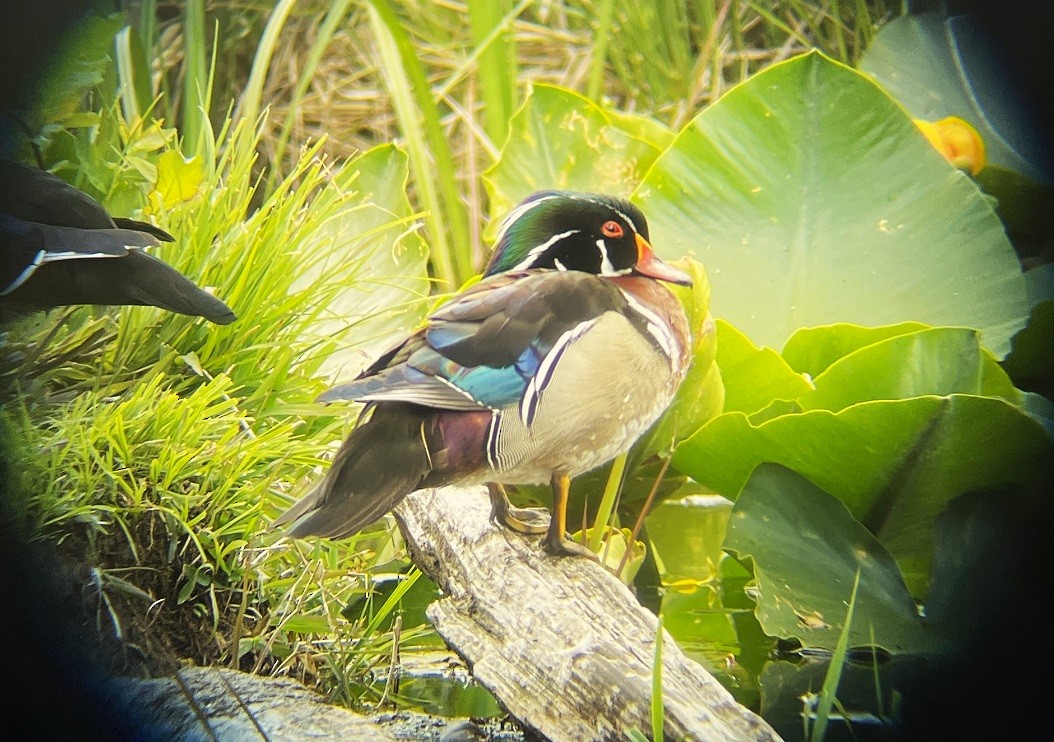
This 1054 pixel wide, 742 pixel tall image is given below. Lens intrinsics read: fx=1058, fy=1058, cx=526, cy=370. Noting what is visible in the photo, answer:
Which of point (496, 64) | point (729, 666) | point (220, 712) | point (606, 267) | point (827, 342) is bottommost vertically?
point (729, 666)

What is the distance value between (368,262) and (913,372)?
56 centimetres

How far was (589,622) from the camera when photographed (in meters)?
0.73

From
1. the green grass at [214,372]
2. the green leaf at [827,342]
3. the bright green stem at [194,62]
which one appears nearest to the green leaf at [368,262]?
the green grass at [214,372]

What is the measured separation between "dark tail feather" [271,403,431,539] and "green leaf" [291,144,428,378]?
0.32 meters

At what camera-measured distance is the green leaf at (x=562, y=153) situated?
1.18 meters

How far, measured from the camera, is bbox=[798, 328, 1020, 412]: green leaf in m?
0.86

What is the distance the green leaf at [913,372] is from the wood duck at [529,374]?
19cm

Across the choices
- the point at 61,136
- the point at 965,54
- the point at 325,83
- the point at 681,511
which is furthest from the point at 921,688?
the point at 325,83

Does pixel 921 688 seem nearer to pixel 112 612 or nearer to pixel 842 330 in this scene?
pixel 842 330

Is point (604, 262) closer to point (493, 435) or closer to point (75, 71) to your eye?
point (493, 435)

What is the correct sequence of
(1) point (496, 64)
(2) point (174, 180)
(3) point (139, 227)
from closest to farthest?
1. (3) point (139, 227)
2. (2) point (174, 180)
3. (1) point (496, 64)

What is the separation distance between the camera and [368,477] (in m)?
0.64

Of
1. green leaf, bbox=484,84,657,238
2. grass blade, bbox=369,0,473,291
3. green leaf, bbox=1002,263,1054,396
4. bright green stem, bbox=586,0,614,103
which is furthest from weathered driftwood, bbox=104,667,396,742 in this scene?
bright green stem, bbox=586,0,614,103

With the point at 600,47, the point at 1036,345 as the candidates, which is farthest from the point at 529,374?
the point at 600,47
